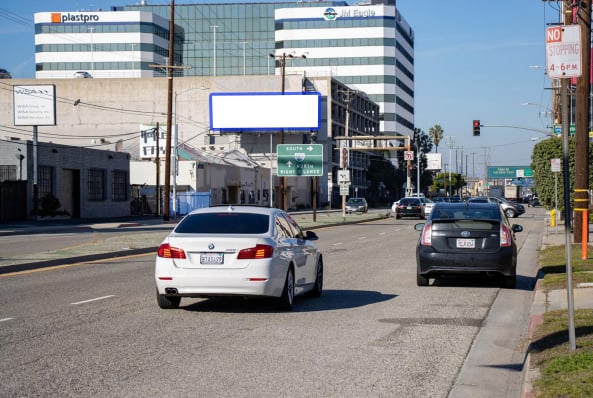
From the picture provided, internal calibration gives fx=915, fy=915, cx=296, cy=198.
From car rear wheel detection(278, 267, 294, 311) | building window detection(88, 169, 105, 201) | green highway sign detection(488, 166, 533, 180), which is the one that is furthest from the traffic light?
green highway sign detection(488, 166, 533, 180)

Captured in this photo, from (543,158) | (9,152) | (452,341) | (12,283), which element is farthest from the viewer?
(9,152)

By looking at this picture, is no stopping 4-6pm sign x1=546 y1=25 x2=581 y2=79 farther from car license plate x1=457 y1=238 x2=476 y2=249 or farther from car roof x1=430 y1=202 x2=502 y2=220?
car roof x1=430 y1=202 x2=502 y2=220

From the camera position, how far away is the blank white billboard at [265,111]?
95875 millimetres

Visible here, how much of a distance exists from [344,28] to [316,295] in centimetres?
12228

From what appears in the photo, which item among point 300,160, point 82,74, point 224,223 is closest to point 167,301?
point 224,223

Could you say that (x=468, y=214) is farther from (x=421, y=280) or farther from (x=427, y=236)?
(x=421, y=280)

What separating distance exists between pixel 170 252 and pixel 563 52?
19.9 ft

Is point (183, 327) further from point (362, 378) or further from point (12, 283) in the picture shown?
point (12, 283)

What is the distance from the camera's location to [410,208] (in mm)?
65062

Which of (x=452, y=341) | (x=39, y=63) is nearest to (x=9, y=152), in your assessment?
(x=452, y=341)

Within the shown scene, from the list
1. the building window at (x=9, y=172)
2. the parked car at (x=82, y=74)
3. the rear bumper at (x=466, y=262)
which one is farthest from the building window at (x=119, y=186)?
the rear bumper at (x=466, y=262)

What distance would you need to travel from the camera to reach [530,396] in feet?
23.6

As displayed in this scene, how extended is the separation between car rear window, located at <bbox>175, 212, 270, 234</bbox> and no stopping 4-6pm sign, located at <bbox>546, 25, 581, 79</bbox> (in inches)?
206

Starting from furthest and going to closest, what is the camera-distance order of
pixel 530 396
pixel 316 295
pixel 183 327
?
pixel 316 295 < pixel 183 327 < pixel 530 396
